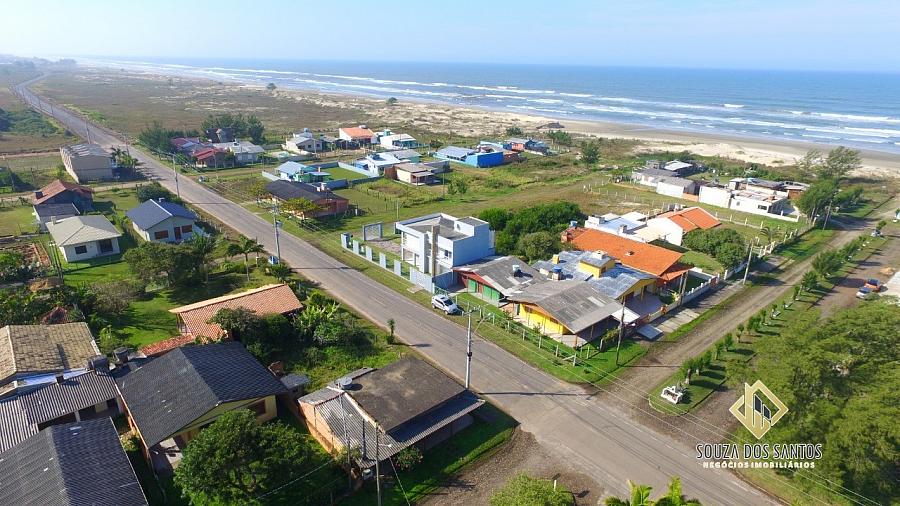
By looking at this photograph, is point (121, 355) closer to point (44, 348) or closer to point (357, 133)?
point (44, 348)

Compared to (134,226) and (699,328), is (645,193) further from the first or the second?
(134,226)

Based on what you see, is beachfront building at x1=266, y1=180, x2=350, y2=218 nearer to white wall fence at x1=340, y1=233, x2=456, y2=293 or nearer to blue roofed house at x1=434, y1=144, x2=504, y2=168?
white wall fence at x1=340, y1=233, x2=456, y2=293

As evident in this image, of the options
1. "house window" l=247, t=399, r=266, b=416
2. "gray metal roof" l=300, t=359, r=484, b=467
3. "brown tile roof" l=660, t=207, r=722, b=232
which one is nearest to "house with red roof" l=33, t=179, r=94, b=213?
"house window" l=247, t=399, r=266, b=416

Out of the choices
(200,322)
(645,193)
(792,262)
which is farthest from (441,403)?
(645,193)

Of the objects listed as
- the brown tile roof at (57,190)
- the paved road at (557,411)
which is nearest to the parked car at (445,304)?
the paved road at (557,411)

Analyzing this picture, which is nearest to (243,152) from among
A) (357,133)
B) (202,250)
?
(357,133)

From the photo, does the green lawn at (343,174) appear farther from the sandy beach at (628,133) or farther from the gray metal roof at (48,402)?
the gray metal roof at (48,402)
